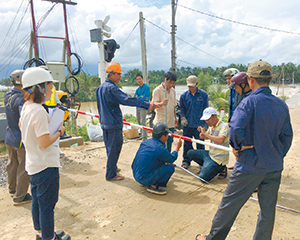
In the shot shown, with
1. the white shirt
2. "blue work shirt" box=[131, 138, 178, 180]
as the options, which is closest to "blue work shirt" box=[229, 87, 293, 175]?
"blue work shirt" box=[131, 138, 178, 180]

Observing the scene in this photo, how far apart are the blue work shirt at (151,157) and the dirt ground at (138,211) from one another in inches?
16.4

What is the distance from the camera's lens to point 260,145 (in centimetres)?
208

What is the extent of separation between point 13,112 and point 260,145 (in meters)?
3.18

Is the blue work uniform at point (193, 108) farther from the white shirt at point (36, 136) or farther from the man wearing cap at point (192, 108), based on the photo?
the white shirt at point (36, 136)

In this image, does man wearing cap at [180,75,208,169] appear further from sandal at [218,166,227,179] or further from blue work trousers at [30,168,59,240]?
blue work trousers at [30,168,59,240]

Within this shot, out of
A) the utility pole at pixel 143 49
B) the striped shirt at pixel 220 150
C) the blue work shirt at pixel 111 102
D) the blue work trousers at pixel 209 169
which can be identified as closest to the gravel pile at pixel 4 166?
→ the blue work shirt at pixel 111 102

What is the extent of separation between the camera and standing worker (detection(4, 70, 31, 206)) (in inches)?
128

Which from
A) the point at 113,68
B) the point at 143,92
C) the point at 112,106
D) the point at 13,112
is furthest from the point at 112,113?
the point at 143,92

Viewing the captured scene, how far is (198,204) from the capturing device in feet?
11.5

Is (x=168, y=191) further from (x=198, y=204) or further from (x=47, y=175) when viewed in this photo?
(x=47, y=175)

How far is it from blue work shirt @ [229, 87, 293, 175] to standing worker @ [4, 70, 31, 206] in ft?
9.00

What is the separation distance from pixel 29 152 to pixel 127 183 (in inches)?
91.0

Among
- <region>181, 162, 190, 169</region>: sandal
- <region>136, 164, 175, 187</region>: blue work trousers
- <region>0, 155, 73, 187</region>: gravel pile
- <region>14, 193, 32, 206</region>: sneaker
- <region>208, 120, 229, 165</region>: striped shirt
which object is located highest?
<region>208, 120, 229, 165</region>: striped shirt

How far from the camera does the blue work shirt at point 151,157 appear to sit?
3.68 m
